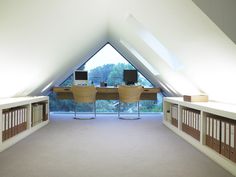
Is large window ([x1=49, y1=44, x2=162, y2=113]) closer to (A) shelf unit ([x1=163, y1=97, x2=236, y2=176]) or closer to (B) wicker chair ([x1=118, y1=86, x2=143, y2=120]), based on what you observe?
(B) wicker chair ([x1=118, y1=86, x2=143, y2=120])

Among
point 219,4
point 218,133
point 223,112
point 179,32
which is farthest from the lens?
point 179,32

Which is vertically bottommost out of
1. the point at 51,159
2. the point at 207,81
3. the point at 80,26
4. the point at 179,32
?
the point at 51,159

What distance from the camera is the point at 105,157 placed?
3.38m

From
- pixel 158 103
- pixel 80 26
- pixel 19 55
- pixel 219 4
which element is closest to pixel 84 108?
pixel 158 103

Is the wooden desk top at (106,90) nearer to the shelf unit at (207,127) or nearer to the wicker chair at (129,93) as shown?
the wicker chair at (129,93)

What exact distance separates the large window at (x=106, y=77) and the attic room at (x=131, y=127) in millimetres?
2389

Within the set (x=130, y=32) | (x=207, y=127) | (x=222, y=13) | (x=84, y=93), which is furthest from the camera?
(x=84, y=93)

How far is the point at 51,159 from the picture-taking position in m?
3.26

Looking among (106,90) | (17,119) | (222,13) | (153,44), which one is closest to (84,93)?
(106,90)

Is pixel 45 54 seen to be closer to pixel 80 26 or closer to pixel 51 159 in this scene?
pixel 80 26

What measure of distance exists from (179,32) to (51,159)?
212 cm

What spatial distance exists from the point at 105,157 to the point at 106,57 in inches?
227

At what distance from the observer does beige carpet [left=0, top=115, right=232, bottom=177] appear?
109 inches

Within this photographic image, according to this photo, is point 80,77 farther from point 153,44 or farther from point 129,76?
point 153,44
